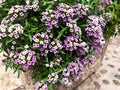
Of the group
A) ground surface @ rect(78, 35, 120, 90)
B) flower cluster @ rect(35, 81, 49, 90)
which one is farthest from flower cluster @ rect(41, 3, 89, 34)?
ground surface @ rect(78, 35, 120, 90)

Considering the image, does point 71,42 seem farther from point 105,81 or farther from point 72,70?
point 105,81

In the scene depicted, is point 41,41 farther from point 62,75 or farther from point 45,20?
point 62,75

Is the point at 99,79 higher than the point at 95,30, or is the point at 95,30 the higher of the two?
the point at 95,30

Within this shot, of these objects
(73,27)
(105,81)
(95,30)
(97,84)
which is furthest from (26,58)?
(105,81)

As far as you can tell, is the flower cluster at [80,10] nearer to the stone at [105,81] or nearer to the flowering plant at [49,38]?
the flowering plant at [49,38]

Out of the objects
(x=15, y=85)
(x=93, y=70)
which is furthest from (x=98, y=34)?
(x=15, y=85)

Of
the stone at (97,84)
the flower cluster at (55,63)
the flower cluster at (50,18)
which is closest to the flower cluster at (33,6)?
the flower cluster at (50,18)

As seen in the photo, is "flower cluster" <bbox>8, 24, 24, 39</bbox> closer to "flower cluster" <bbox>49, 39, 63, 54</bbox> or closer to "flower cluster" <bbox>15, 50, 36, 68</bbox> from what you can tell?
"flower cluster" <bbox>15, 50, 36, 68</bbox>
